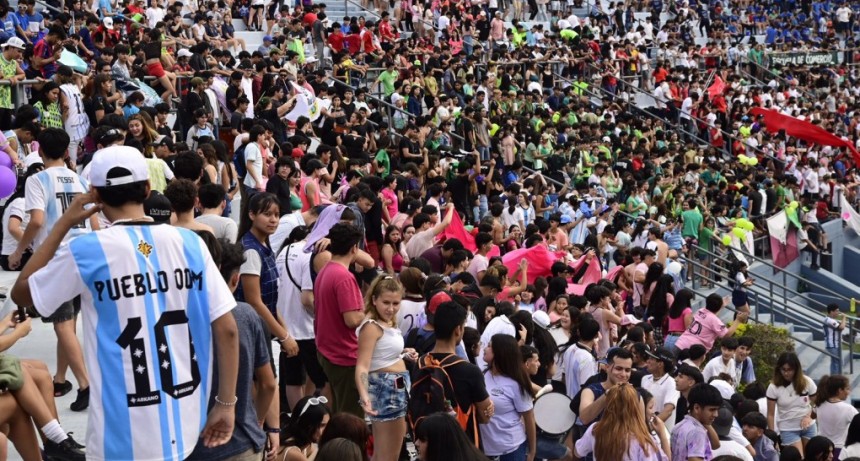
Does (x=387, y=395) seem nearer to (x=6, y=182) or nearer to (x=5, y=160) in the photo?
(x=6, y=182)

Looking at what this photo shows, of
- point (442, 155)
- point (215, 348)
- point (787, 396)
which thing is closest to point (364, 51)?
point (442, 155)

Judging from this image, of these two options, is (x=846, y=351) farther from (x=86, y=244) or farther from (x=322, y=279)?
(x=86, y=244)

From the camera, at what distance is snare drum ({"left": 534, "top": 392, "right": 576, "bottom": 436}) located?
7480mm

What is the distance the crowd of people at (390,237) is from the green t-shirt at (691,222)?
0.07 metres

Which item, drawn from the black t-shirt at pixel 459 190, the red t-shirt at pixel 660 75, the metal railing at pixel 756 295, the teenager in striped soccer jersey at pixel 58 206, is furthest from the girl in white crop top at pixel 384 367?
the red t-shirt at pixel 660 75

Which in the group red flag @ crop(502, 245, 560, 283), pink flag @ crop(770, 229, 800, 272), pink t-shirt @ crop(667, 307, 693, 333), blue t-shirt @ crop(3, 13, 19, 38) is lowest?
pink flag @ crop(770, 229, 800, 272)

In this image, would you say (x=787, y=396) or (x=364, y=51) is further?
(x=364, y=51)

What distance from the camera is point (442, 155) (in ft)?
56.9

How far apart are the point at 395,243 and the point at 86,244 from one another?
25.2 ft

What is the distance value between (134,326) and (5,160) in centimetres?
679

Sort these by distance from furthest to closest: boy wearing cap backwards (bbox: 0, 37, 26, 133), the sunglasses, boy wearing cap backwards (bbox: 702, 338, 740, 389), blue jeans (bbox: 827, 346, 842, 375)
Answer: blue jeans (bbox: 827, 346, 842, 375)
boy wearing cap backwards (bbox: 0, 37, 26, 133)
boy wearing cap backwards (bbox: 702, 338, 740, 389)
the sunglasses

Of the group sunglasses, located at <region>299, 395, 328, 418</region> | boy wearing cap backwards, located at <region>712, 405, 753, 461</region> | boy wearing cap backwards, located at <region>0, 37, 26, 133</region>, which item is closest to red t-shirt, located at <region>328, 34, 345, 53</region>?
boy wearing cap backwards, located at <region>0, 37, 26, 133</region>

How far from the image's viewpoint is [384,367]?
6.21 meters

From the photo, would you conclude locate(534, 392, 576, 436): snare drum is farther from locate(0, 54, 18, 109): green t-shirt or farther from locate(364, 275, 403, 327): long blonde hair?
locate(0, 54, 18, 109): green t-shirt
